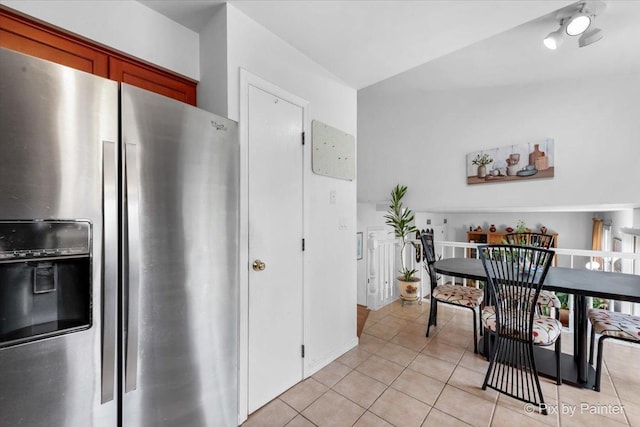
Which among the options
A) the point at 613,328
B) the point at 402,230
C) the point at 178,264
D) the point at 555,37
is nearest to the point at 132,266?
the point at 178,264

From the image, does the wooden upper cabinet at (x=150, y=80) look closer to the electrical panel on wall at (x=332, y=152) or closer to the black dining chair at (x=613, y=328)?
the electrical panel on wall at (x=332, y=152)

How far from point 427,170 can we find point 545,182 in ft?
4.46

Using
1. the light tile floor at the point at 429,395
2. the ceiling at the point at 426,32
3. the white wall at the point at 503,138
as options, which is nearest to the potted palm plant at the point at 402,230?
the white wall at the point at 503,138

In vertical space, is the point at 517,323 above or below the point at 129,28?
below

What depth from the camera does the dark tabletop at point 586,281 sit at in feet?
5.90

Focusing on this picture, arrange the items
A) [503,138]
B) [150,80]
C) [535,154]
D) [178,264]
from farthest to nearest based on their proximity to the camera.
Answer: [503,138], [535,154], [150,80], [178,264]

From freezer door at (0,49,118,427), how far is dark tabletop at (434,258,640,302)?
8.02 feet

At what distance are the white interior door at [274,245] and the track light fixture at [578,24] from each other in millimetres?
2149

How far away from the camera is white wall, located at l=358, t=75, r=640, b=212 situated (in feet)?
9.31

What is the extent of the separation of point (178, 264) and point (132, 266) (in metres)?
0.19

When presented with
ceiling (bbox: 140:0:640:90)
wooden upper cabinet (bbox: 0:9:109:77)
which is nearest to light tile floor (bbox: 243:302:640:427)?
wooden upper cabinet (bbox: 0:9:109:77)

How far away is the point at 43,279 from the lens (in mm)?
980

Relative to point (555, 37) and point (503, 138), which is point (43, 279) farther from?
point (503, 138)

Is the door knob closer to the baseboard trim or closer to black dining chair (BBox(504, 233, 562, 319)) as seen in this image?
the baseboard trim
